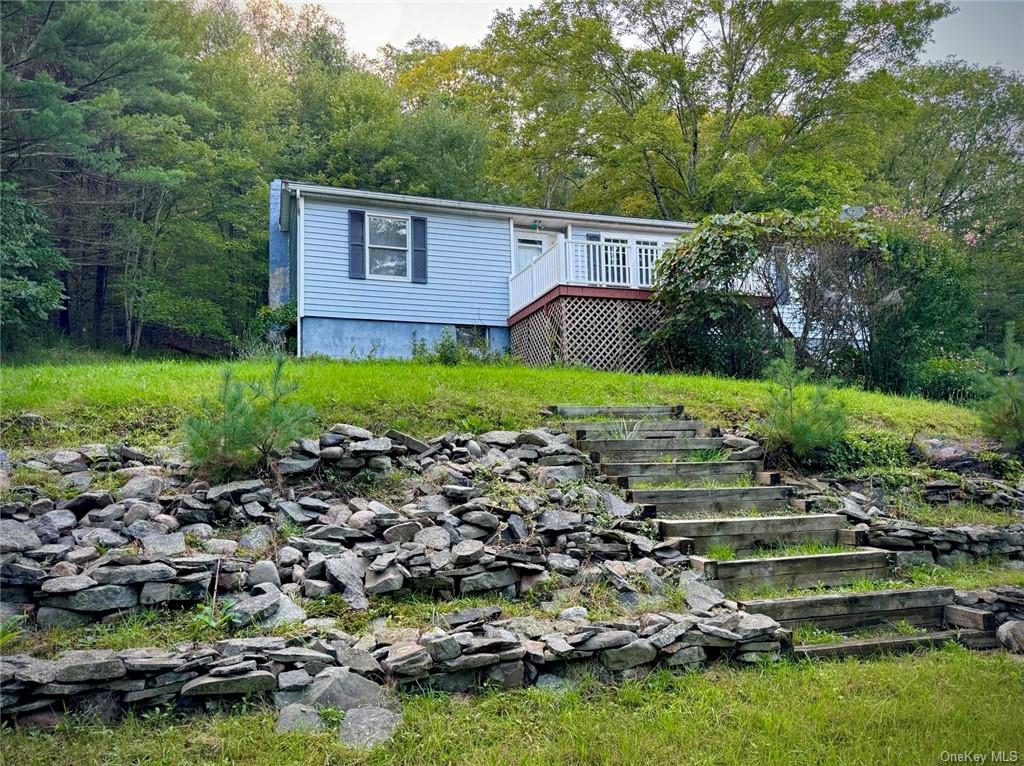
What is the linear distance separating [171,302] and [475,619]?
14775mm

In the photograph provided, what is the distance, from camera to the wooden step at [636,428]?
18.9ft

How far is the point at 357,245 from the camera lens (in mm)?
12266

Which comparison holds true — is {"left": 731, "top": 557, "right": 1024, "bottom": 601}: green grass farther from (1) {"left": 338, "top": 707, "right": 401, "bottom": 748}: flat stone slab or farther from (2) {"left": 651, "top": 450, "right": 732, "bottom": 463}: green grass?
(1) {"left": 338, "top": 707, "right": 401, "bottom": 748}: flat stone slab

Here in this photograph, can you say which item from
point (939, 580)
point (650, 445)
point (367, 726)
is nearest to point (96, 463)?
point (367, 726)

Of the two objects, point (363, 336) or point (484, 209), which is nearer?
point (363, 336)

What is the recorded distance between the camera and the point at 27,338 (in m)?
13.2

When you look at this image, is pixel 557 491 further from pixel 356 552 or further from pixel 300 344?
pixel 300 344

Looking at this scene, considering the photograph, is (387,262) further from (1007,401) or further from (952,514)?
(952,514)

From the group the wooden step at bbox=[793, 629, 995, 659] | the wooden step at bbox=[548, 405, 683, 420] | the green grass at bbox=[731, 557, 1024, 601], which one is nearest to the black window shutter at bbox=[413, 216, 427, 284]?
the wooden step at bbox=[548, 405, 683, 420]

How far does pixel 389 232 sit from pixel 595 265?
14.0 feet

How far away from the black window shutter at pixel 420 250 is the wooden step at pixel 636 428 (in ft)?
24.5

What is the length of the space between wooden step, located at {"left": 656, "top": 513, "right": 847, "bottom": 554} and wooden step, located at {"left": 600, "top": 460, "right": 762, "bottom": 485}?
701 mm

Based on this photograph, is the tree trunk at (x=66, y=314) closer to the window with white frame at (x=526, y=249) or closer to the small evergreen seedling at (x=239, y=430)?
the window with white frame at (x=526, y=249)

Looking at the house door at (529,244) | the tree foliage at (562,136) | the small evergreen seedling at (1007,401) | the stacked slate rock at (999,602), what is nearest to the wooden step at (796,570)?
the stacked slate rock at (999,602)
